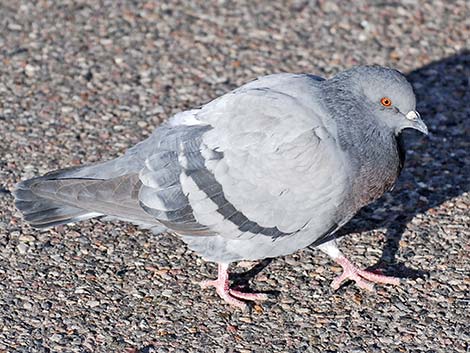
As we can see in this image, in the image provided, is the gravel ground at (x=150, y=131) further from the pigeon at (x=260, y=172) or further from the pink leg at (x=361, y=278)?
the pigeon at (x=260, y=172)

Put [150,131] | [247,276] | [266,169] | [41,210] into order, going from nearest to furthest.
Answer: [266,169] < [41,210] < [247,276] < [150,131]

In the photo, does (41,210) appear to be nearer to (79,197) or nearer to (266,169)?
(79,197)

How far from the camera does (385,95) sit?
540 cm

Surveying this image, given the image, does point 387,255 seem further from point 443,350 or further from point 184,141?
point 184,141

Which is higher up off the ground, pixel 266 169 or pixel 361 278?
pixel 266 169

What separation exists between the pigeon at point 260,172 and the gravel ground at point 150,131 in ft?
1.17

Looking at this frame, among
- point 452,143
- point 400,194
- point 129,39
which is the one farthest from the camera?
point 129,39

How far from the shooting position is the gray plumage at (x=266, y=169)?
17.3 feet

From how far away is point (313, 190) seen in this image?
5.23 metres

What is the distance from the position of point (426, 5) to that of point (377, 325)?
14.2 feet

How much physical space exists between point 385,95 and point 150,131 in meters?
2.36

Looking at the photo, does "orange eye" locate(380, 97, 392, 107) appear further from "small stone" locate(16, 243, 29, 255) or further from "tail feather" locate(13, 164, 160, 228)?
"small stone" locate(16, 243, 29, 255)

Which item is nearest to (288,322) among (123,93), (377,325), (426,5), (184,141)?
(377,325)

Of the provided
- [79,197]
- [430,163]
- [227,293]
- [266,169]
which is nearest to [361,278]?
[227,293]
